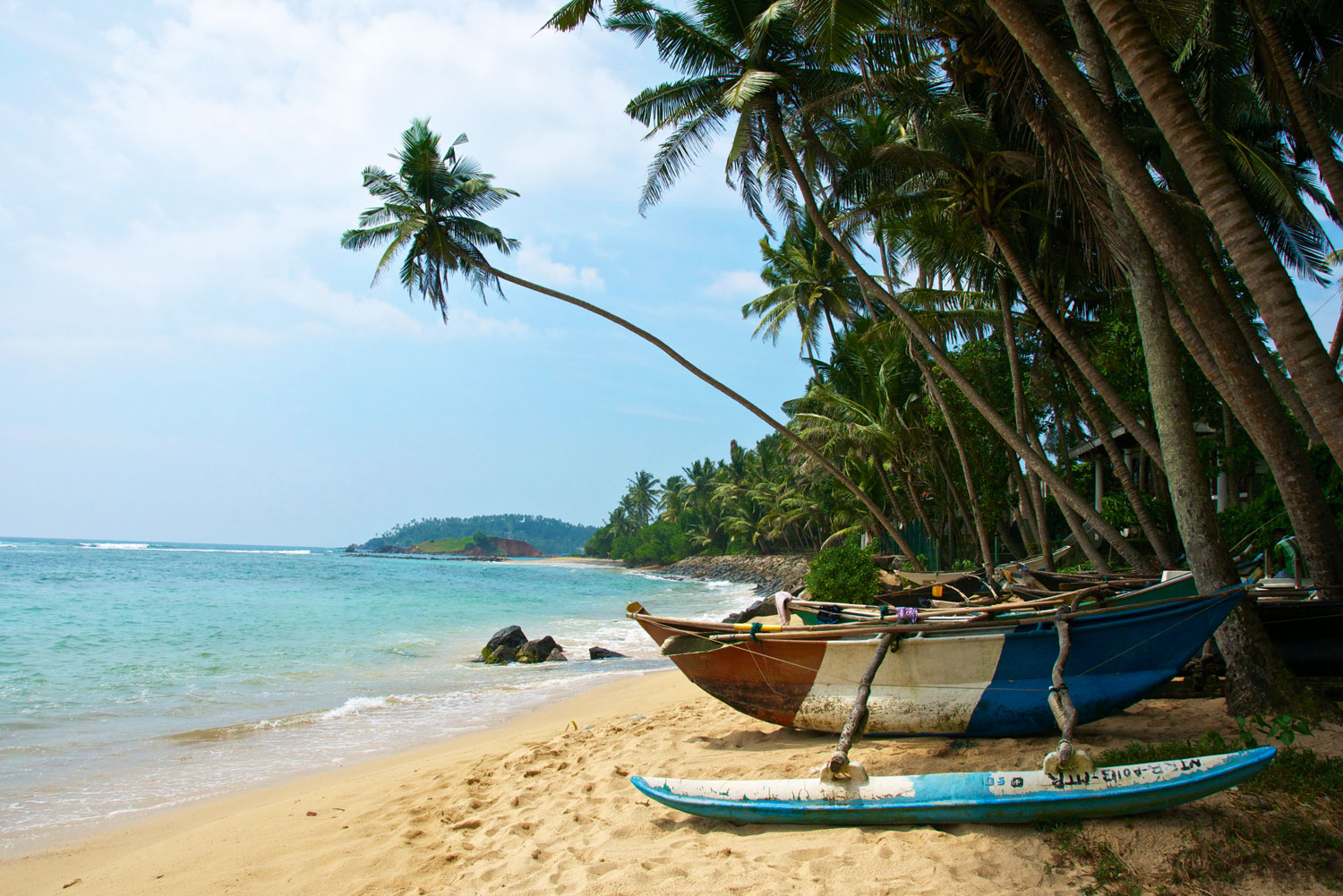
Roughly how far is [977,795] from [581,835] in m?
2.16

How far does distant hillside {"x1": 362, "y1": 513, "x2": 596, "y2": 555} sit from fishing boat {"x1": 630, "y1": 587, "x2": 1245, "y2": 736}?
17637cm

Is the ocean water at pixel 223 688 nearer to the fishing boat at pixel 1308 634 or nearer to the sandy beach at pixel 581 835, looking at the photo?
the sandy beach at pixel 581 835

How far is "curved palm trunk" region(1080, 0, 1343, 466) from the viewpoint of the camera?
3.71m

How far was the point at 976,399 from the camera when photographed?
28.1 feet

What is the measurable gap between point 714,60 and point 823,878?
443 inches

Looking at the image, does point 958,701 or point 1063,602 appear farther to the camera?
Answer: point 1063,602

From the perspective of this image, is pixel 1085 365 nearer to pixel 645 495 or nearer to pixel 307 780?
pixel 307 780

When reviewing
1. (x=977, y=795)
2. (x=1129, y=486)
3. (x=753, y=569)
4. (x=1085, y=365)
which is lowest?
(x=753, y=569)

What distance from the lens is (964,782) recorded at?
3639 mm

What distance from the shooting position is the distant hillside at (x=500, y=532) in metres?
183

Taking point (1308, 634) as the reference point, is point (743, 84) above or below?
above

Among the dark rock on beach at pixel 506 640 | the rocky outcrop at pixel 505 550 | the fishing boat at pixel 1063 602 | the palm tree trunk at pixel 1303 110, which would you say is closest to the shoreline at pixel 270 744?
the dark rock on beach at pixel 506 640

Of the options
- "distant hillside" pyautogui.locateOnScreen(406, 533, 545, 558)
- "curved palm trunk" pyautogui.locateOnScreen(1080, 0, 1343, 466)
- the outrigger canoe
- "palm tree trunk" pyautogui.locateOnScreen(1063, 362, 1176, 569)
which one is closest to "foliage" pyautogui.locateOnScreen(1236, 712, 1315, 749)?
the outrigger canoe

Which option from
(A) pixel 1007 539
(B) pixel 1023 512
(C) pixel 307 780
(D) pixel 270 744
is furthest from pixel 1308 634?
(A) pixel 1007 539
